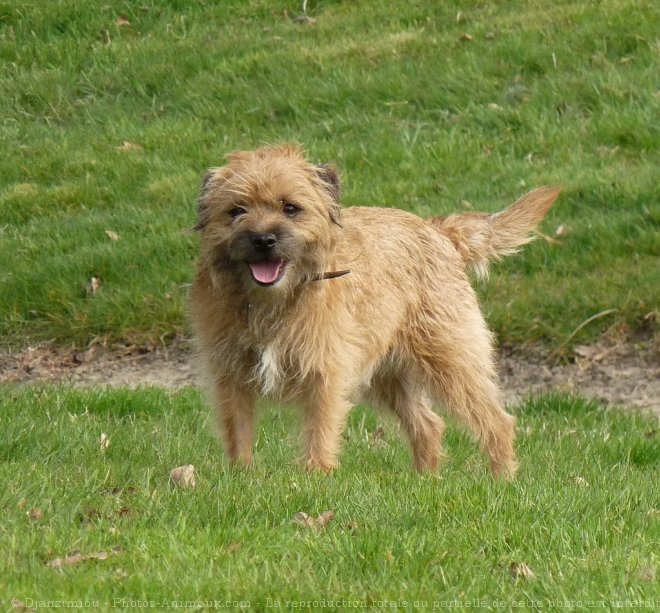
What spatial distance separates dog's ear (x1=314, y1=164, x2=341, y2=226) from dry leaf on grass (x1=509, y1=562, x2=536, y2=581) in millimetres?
2480

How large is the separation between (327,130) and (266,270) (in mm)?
6238

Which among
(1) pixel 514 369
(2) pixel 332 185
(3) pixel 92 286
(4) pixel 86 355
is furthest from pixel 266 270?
Result: (3) pixel 92 286

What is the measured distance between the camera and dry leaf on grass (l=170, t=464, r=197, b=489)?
5.20 metres

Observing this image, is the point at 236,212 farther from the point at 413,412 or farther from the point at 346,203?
the point at 346,203

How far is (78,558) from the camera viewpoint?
13.0 ft

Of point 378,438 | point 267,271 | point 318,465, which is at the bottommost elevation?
point 378,438

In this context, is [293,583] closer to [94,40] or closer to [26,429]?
[26,429]

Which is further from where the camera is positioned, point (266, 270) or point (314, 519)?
point (266, 270)

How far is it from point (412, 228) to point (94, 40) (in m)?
8.03

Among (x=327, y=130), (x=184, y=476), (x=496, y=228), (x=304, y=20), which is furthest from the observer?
(x=304, y=20)

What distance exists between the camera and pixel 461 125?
37.8 ft

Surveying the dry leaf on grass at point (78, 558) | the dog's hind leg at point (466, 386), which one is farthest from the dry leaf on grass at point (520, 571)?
the dog's hind leg at point (466, 386)

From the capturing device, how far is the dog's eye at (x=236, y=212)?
18.9 feet

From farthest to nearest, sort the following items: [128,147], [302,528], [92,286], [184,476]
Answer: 1. [128,147]
2. [92,286]
3. [184,476]
4. [302,528]
